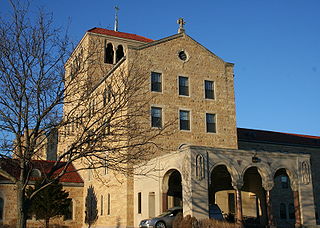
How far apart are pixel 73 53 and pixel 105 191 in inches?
731

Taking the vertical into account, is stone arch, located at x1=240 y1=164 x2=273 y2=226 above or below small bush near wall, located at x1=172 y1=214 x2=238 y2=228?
above

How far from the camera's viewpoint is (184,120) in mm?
32562

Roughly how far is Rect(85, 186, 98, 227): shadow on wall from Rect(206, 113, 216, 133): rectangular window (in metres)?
12.1

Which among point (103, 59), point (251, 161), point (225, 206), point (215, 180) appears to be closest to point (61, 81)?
point (251, 161)

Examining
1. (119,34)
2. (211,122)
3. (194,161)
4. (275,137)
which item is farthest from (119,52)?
(194,161)

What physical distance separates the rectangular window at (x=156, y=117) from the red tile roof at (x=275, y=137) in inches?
583

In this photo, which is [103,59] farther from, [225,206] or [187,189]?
[187,189]

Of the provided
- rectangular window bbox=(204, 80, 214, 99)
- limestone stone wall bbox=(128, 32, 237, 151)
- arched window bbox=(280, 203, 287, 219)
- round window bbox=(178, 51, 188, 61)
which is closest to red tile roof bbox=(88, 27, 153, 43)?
limestone stone wall bbox=(128, 32, 237, 151)

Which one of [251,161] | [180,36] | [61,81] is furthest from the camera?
[180,36]

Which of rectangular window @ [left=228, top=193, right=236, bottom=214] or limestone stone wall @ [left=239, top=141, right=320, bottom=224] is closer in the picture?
rectangular window @ [left=228, top=193, right=236, bottom=214]

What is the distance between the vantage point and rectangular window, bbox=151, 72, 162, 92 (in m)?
32.3

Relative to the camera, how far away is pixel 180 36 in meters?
34.2

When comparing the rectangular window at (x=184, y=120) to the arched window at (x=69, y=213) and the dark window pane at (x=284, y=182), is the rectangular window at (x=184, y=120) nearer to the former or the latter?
the arched window at (x=69, y=213)

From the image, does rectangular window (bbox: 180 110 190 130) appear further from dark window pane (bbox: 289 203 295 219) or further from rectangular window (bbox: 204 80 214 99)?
dark window pane (bbox: 289 203 295 219)
